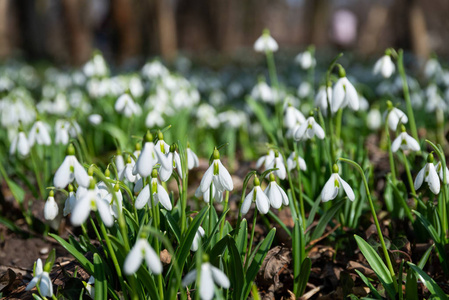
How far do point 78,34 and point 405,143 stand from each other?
29.8 ft

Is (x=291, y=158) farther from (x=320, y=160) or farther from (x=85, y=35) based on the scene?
(x=85, y=35)

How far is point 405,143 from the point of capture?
191cm

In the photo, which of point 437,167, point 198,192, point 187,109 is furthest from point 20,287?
point 187,109

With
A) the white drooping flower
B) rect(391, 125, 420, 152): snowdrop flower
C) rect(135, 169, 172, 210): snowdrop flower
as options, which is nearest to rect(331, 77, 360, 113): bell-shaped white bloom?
the white drooping flower

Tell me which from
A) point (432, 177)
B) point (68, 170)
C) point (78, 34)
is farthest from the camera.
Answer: point (78, 34)

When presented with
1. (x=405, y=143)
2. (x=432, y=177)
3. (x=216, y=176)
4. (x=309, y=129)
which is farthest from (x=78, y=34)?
(x=432, y=177)

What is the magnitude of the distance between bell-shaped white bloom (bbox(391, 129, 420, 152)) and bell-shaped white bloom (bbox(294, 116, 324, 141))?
11.4 inches

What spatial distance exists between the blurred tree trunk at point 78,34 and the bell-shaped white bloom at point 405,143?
8.87m

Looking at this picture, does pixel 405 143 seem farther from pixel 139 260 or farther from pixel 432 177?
pixel 139 260

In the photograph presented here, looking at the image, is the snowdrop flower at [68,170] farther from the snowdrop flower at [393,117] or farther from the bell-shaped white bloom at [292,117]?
the snowdrop flower at [393,117]

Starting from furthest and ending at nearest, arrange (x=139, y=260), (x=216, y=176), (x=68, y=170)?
1. (x=216, y=176)
2. (x=68, y=170)
3. (x=139, y=260)

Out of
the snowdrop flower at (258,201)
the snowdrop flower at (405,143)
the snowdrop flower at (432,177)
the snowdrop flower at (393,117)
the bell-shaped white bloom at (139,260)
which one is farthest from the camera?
the snowdrop flower at (393,117)

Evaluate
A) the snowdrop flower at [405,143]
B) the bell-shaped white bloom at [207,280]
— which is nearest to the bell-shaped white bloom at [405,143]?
the snowdrop flower at [405,143]

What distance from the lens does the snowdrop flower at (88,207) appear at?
3.87ft
